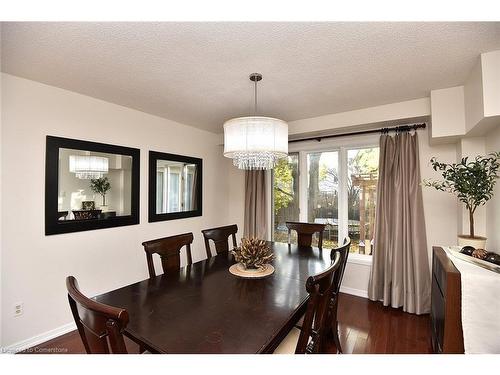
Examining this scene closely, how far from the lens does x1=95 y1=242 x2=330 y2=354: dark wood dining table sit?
956 mm

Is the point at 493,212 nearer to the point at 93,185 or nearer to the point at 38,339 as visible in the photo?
the point at 93,185

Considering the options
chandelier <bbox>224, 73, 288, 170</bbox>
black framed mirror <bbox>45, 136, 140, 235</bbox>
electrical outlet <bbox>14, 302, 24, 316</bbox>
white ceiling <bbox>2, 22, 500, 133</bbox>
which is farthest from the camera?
black framed mirror <bbox>45, 136, 140, 235</bbox>

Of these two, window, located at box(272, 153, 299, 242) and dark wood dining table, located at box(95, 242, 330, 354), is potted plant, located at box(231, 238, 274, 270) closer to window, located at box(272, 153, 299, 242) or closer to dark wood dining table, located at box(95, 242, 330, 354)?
dark wood dining table, located at box(95, 242, 330, 354)

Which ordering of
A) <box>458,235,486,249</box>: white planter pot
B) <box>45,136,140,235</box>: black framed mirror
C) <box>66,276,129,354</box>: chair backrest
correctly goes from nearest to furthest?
<box>66,276,129,354</box>: chair backrest, <box>458,235,486,249</box>: white planter pot, <box>45,136,140,235</box>: black framed mirror

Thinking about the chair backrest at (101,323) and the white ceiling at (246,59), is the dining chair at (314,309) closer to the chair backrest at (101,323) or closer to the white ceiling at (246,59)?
the chair backrest at (101,323)

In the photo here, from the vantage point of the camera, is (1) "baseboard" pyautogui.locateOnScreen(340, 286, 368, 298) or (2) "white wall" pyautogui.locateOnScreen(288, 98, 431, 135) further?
(1) "baseboard" pyautogui.locateOnScreen(340, 286, 368, 298)

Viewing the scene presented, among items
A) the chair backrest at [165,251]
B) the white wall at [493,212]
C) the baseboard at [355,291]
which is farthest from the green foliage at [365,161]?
the chair backrest at [165,251]

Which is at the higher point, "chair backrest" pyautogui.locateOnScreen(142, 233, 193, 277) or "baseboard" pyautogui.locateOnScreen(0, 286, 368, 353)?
"chair backrest" pyautogui.locateOnScreen(142, 233, 193, 277)

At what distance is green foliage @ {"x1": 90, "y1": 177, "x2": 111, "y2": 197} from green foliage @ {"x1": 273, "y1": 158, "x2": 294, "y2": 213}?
90.7 inches

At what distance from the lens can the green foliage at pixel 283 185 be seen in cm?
362

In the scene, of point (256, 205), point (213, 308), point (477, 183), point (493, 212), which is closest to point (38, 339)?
point (213, 308)

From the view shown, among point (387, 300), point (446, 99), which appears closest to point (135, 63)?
point (446, 99)

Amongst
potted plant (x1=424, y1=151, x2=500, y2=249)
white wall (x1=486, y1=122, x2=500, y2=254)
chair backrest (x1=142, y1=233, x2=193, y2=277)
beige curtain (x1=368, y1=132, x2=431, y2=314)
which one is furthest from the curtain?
white wall (x1=486, y1=122, x2=500, y2=254)

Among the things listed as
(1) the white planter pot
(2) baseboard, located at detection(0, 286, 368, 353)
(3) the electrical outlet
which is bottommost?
(2) baseboard, located at detection(0, 286, 368, 353)
